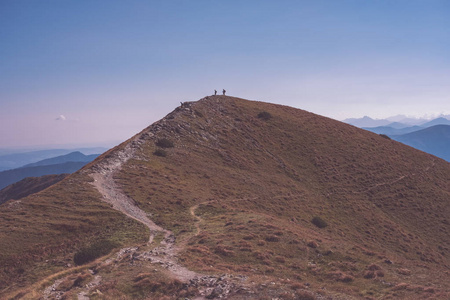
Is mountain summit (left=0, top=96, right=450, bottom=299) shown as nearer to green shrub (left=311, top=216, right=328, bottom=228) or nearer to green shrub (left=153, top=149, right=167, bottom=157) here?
green shrub (left=153, top=149, right=167, bottom=157)

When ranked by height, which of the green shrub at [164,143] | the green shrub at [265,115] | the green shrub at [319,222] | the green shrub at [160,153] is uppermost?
the green shrub at [265,115]

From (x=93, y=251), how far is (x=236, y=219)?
16.5 metres

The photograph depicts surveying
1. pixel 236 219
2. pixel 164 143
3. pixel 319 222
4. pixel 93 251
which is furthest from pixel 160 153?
pixel 319 222

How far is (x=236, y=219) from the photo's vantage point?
108ft

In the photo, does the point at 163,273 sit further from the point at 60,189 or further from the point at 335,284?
the point at 60,189

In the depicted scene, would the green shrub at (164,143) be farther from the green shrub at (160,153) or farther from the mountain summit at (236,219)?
the green shrub at (160,153)

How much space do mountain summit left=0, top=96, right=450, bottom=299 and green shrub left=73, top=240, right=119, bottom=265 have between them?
0.10 metres

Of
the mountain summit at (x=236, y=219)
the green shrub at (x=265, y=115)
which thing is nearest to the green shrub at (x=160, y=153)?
the mountain summit at (x=236, y=219)

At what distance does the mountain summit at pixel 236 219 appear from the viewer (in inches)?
704

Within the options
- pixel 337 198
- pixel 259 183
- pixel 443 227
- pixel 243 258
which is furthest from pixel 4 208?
pixel 443 227

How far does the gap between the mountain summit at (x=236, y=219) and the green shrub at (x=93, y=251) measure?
0.33 ft

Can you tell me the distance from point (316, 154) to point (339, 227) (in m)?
29.6

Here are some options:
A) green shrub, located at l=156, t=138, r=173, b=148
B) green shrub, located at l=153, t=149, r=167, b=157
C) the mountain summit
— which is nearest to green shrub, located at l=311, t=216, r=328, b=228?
the mountain summit

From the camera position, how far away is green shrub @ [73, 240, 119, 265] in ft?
72.4
